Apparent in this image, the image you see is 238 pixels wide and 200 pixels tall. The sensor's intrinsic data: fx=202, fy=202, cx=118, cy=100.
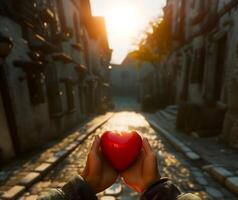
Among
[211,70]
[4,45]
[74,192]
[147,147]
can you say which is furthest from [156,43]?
[74,192]

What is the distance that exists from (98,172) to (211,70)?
29.0 feet

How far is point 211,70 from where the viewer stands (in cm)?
866

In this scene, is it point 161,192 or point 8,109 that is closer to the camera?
point 161,192

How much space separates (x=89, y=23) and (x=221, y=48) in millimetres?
11049

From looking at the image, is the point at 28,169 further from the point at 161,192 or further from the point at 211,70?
the point at 211,70

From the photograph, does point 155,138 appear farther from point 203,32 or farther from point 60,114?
point 203,32

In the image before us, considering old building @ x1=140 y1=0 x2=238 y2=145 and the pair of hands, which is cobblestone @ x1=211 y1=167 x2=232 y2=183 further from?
the pair of hands

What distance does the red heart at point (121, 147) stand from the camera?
998mm

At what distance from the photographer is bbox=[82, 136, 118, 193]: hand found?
97cm

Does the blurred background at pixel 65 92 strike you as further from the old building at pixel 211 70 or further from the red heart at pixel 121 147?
the red heart at pixel 121 147

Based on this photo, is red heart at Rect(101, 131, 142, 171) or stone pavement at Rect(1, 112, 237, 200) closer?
red heart at Rect(101, 131, 142, 171)

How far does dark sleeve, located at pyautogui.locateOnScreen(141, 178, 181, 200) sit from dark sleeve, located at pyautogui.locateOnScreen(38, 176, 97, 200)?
9.5 inches

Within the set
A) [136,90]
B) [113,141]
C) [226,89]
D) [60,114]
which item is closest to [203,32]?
[226,89]

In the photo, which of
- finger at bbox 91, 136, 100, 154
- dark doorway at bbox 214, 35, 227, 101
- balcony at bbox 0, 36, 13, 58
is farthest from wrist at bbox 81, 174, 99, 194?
dark doorway at bbox 214, 35, 227, 101
